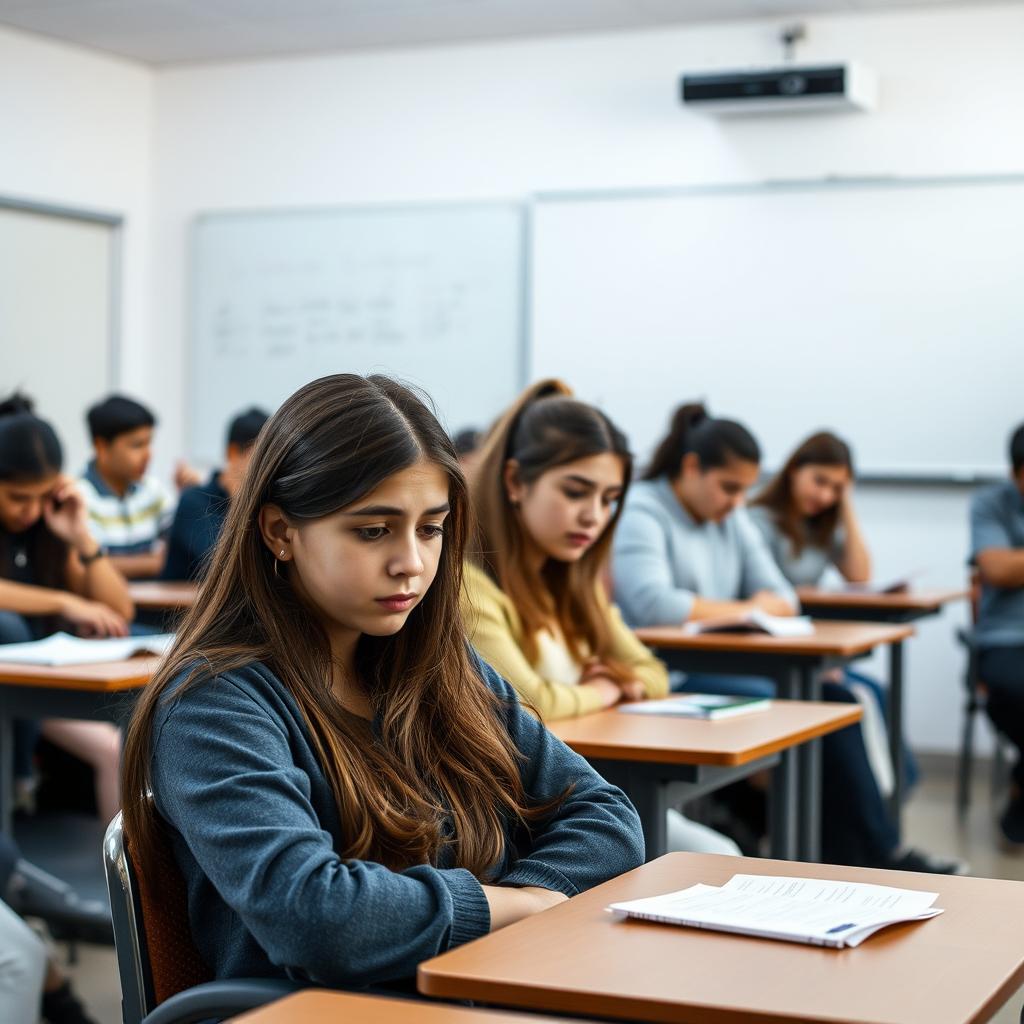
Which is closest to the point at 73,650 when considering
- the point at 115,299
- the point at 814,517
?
the point at 814,517

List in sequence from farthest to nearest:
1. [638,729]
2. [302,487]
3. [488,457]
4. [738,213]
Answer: [738,213]
[488,457]
[638,729]
[302,487]

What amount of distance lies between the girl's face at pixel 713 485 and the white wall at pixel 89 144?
343cm

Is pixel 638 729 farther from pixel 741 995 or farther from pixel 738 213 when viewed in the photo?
pixel 738 213

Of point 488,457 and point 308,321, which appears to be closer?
point 488,457

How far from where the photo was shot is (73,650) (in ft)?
10.0

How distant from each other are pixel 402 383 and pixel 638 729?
1.05m

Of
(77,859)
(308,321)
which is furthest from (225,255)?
(77,859)

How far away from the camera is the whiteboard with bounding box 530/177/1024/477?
18.9 ft

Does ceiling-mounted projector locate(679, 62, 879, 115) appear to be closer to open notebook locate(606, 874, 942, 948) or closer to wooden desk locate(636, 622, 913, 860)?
wooden desk locate(636, 622, 913, 860)

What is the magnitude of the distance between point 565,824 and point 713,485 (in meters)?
2.68

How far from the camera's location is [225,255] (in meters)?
7.03

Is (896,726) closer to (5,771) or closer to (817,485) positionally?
(817,485)

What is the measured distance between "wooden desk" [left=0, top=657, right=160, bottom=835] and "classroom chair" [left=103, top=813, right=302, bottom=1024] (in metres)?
1.31

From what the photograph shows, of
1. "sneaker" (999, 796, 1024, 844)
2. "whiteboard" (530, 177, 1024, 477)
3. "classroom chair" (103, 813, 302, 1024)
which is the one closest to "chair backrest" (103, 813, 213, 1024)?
"classroom chair" (103, 813, 302, 1024)
